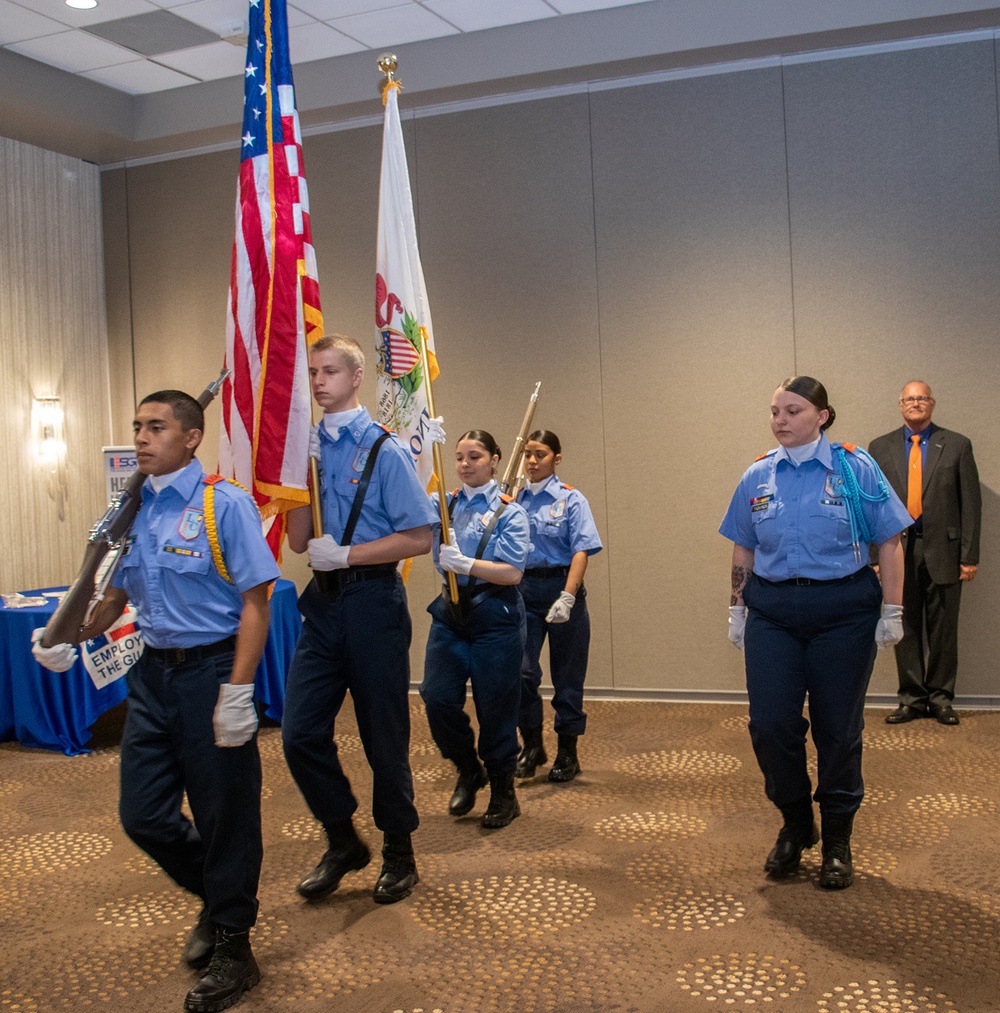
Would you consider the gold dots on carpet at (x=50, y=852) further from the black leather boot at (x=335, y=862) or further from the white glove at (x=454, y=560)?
the white glove at (x=454, y=560)

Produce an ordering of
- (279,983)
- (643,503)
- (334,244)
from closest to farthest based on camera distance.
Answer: (279,983)
(643,503)
(334,244)

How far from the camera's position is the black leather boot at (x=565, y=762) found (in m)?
4.69

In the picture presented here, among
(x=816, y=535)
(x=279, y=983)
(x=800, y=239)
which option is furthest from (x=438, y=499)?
(x=800, y=239)

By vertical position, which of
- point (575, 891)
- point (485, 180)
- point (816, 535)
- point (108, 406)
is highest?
point (485, 180)

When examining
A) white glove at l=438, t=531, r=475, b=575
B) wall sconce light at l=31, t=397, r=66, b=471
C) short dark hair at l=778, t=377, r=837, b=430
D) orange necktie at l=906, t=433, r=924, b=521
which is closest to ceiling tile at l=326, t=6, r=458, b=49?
wall sconce light at l=31, t=397, r=66, b=471

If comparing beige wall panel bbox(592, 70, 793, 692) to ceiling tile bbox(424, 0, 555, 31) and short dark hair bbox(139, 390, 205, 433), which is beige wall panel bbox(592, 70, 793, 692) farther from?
short dark hair bbox(139, 390, 205, 433)

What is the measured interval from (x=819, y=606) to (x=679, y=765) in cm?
188

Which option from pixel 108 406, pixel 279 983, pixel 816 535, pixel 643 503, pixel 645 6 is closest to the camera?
pixel 279 983

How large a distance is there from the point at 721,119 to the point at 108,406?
4697 mm

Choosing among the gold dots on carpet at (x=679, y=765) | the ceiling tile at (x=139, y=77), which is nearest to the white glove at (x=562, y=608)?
the gold dots on carpet at (x=679, y=765)

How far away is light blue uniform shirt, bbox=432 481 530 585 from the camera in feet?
12.9

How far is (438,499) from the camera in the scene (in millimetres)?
3910

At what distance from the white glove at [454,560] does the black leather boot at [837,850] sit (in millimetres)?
1415

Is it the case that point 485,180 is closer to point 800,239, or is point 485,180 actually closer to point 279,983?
point 800,239
